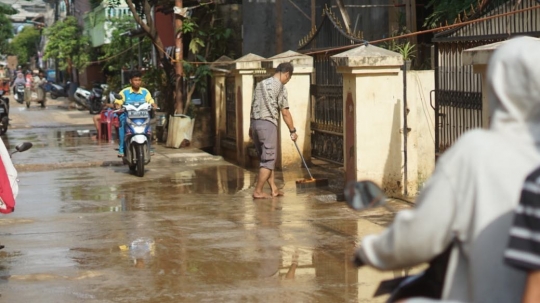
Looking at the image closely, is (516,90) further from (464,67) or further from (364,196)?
(464,67)

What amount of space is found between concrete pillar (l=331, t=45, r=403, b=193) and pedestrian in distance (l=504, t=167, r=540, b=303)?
26.2 ft

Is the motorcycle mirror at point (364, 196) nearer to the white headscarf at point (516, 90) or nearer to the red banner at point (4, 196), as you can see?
the white headscarf at point (516, 90)

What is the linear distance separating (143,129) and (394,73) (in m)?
4.83

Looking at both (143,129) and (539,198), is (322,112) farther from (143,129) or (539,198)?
(539,198)

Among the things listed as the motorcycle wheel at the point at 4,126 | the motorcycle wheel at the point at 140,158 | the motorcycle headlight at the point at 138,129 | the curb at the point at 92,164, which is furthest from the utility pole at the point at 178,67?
the motorcycle wheel at the point at 4,126

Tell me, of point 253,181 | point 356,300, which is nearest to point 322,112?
point 253,181

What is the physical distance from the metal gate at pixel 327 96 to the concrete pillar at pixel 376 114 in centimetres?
192

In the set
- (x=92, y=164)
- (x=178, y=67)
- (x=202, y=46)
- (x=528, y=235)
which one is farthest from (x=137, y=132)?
(x=528, y=235)

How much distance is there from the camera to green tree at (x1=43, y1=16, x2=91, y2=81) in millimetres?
43469

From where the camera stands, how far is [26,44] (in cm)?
8906

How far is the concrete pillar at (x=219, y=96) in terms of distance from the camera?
58.3 ft

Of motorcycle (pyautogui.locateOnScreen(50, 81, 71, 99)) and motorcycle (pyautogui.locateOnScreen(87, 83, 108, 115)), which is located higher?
motorcycle (pyautogui.locateOnScreen(50, 81, 71, 99))

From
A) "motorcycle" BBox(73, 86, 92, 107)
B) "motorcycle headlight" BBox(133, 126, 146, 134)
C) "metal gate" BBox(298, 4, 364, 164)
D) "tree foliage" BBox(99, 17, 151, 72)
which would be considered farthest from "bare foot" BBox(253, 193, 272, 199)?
"motorcycle" BBox(73, 86, 92, 107)

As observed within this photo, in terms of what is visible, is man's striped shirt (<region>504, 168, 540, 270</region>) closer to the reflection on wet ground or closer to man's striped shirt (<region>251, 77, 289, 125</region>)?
the reflection on wet ground
